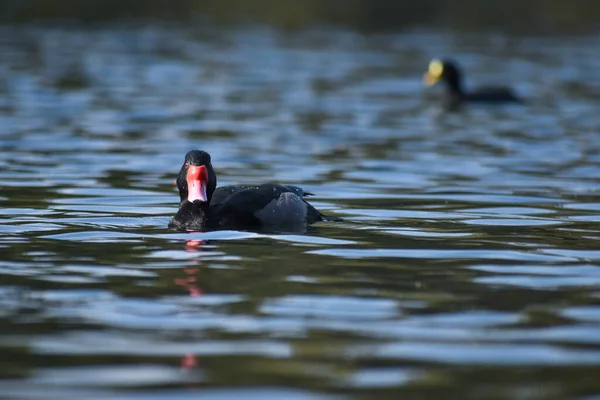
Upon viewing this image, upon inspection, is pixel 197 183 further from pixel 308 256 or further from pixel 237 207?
pixel 308 256

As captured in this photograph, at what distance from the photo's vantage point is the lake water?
6.56 m

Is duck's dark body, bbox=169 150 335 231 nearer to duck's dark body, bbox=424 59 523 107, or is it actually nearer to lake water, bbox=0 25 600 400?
lake water, bbox=0 25 600 400

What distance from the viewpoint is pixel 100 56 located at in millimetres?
36500

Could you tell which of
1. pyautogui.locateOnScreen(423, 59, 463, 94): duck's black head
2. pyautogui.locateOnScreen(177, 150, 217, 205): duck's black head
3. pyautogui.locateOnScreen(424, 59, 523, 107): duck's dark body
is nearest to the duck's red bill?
pyautogui.locateOnScreen(177, 150, 217, 205): duck's black head

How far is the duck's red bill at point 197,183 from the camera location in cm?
1124

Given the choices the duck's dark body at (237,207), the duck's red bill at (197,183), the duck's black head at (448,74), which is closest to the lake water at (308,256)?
the duck's dark body at (237,207)

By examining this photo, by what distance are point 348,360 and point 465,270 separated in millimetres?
2853

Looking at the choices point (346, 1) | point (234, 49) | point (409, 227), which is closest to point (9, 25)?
point (234, 49)

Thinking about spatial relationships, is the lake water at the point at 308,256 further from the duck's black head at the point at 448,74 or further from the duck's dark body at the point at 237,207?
the duck's black head at the point at 448,74

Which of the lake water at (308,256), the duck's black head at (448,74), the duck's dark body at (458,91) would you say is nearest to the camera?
the lake water at (308,256)

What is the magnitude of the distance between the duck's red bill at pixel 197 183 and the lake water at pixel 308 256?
0.40 metres

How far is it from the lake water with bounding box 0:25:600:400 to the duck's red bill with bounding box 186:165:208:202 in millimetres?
397

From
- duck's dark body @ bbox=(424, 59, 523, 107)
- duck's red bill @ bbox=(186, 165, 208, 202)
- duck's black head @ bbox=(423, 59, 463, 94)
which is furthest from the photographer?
duck's black head @ bbox=(423, 59, 463, 94)

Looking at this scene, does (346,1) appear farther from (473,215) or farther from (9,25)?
(473,215)
